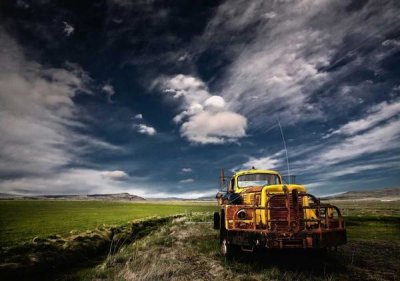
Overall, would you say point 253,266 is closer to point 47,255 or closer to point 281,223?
point 281,223

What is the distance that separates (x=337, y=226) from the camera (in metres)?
7.94

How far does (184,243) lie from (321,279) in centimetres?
705

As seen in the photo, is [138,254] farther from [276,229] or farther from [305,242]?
[305,242]

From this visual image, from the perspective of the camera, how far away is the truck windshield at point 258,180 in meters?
11.0

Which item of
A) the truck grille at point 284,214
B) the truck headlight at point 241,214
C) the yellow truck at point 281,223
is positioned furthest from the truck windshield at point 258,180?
the truck grille at point 284,214

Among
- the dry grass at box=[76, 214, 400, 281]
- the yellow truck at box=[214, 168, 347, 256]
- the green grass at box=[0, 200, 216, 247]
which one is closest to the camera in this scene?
the dry grass at box=[76, 214, 400, 281]

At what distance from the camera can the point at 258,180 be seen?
11094 mm

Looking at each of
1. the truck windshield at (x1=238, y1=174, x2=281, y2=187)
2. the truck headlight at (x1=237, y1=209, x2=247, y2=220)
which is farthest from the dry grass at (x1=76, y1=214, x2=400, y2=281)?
the truck windshield at (x1=238, y1=174, x2=281, y2=187)

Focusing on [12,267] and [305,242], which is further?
[12,267]

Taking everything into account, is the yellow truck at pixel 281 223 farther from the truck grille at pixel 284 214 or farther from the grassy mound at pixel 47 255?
the grassy mound at pixel 47 255

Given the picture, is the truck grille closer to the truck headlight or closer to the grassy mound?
the truck headlight

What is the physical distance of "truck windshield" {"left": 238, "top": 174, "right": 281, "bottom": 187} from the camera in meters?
11.0

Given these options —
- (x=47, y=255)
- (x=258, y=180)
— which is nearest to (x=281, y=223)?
(x=258, y=180)

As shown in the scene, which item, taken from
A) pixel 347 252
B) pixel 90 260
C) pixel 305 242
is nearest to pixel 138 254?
pixel 90 260
